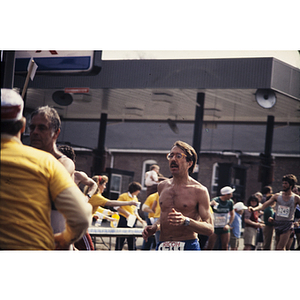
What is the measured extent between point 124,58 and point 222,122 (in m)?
10.9

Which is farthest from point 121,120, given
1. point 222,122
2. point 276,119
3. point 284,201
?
point 284,201

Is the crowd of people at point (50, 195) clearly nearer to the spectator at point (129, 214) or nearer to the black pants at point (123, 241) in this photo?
the black pants at point (123, 241)

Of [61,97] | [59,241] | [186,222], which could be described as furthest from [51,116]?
[61,97]

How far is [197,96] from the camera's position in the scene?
559 inches

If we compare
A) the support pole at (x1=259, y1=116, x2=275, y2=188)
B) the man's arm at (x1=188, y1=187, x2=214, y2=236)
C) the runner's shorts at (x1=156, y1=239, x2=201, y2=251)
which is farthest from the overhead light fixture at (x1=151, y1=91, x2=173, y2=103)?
the runner's shorts at (x1=156, y1=239, x2=201, y2=251)

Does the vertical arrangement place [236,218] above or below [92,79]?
below

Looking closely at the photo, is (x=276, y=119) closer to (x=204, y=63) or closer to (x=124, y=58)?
(x=204, y=63)

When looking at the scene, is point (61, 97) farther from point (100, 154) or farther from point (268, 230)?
point (100, 154)

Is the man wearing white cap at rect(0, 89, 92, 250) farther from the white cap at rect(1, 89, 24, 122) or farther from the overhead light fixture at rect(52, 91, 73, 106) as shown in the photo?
the overhead light fixture at rect(52, 91, 73, 106)

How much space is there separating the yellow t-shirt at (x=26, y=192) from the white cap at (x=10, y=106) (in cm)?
21

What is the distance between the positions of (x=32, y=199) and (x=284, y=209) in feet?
25.7

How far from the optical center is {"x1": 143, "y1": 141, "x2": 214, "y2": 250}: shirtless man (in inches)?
184

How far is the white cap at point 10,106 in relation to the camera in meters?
2.71

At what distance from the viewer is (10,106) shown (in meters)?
2.75
